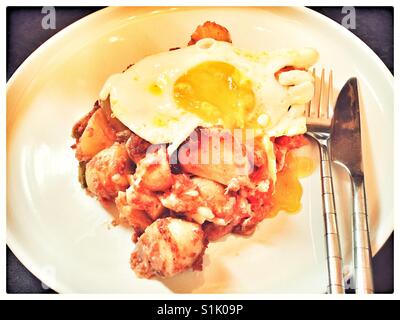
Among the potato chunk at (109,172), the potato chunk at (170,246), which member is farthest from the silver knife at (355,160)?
the potato chunk at (109,172)

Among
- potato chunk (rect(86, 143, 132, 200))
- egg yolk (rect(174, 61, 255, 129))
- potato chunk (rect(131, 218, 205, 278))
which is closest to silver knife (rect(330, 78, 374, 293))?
egg yolk (rect(174, 61, 255, 129))

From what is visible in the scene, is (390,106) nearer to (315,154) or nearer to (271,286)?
(315,154)

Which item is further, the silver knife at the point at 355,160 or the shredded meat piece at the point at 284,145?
the shredded meat piece at the point at 284,145

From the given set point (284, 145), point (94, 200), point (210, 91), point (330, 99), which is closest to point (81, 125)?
point (94, 200)

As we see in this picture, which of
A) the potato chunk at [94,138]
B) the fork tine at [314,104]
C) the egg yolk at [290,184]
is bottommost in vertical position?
the egg yolk at [290,184]

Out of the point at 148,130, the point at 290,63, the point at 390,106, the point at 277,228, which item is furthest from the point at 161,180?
the point at 390,106

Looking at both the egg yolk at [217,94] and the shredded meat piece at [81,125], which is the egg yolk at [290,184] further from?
the shredded meat piece at [81,125]

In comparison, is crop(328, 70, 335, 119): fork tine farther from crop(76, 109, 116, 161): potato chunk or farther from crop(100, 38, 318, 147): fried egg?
crop(76, 109, 116, 161): potato chunk
